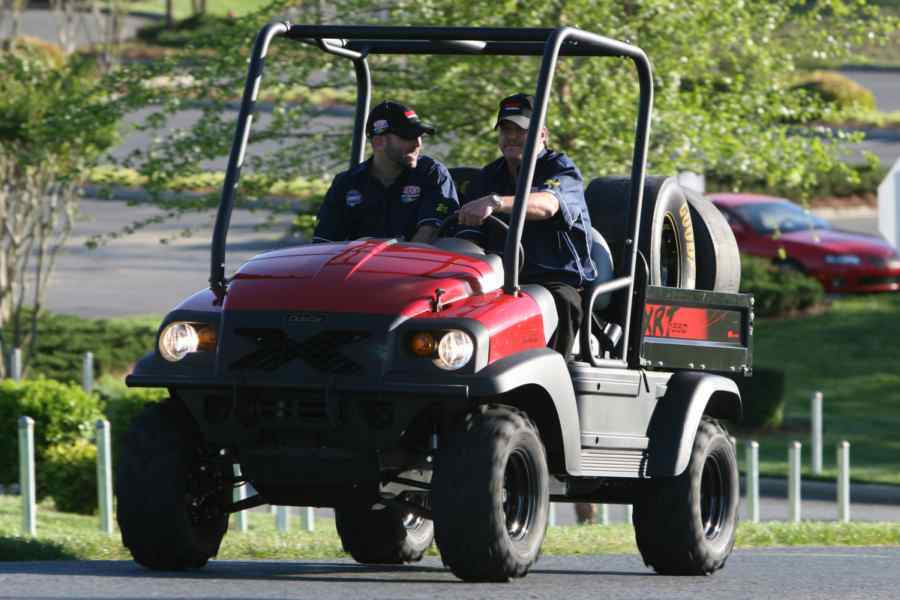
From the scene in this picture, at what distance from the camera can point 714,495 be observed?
368 inches

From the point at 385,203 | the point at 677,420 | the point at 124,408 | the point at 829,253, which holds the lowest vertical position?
the point at 124,408

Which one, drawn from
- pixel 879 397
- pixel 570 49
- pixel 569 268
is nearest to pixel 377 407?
pixel 569 268

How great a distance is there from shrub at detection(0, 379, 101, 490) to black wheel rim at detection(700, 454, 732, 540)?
758cm

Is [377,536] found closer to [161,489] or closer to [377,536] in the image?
[377,536]

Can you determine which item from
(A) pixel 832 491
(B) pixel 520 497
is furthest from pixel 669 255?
(A) pixel 832 491

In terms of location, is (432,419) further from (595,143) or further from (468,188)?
(595,143)

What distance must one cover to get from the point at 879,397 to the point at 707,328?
14.1 metres

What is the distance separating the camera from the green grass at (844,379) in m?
19.8

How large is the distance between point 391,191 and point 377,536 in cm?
181

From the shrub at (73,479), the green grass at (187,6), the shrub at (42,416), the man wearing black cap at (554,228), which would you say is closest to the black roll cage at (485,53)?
the man wearing black cap at (554,228)

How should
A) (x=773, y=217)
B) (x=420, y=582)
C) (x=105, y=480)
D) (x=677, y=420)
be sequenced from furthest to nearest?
1. (x=773, y=217)
2. (x=105, y=480)
3. (x=677, y=420)
4. (x=420, y=582)

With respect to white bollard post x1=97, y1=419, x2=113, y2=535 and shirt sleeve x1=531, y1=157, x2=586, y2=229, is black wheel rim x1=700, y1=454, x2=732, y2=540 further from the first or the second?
white bollard post x1=97, y1=419, x2=113, y2=535

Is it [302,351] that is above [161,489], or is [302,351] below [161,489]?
above

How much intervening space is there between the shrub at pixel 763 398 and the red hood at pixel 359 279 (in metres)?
13.5
